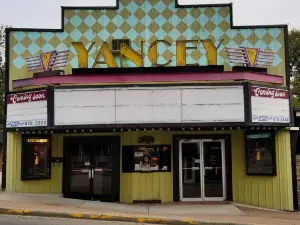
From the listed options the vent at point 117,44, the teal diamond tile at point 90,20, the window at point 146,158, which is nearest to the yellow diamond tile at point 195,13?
the vent at point 117,44

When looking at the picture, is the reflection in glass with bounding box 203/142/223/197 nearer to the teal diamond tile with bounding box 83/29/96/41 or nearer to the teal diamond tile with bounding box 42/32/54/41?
the teal diamond tile with bounding box 83/29/96/41

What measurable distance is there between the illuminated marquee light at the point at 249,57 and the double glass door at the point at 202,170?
9.51ft

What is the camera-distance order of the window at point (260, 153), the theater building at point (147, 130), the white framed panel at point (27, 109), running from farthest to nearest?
the window at point (260, 153) < the theater building at point (147, 130) < the white framed panel at point (27, 109)

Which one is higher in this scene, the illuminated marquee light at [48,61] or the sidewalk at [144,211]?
the illuminated marquee light at [48,61]

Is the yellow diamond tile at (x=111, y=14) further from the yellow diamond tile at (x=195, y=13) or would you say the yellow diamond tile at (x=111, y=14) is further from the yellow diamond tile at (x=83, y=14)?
the yellow diamond tile at (x=195, y=13)

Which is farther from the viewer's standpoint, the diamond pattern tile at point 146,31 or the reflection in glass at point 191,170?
the diamond pattern tile at point 146,31

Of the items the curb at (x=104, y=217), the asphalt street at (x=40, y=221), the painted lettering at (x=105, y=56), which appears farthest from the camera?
the painted lettering at (x=105, y=56)

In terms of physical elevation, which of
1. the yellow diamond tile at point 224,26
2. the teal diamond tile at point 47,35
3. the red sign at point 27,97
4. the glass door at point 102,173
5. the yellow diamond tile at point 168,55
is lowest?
the glass door at point 102,173

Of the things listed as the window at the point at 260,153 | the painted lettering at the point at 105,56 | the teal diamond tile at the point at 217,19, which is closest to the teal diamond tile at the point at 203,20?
the teal diamond tile at the point at 217,19

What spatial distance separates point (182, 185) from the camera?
14.3 metres

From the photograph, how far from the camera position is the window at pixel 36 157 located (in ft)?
47.2

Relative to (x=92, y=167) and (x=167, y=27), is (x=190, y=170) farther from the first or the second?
(x=167, y=27)

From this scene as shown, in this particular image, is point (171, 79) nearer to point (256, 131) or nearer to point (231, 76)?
point (231, 76)

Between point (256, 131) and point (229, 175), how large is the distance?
1803 mm
